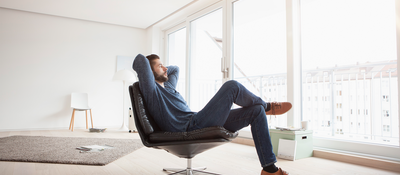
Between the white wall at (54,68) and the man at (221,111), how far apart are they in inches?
182

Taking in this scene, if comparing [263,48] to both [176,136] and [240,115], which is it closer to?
[240,115]

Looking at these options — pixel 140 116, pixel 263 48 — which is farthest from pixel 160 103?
pixel 263 48

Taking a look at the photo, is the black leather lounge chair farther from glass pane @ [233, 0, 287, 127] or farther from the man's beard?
glass pane @ [233, 0, 287, 127]

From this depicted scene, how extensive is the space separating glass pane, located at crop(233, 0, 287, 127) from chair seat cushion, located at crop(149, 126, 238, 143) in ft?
10.4

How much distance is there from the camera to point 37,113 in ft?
17.6

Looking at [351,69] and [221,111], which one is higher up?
[351,69]

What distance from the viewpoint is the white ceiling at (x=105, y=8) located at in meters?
4.73

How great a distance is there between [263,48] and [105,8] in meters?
3.24

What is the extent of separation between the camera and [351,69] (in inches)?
157

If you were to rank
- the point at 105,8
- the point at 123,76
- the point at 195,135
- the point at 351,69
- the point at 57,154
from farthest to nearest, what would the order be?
the point at 123,76 → the point at 105,8 → the point at 351,69 → the point at 57,154 → the point at 195,135

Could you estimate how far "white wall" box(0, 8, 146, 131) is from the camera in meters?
5.20

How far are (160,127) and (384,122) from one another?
10.7ft

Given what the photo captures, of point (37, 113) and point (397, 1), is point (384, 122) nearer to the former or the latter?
point (397, 1)

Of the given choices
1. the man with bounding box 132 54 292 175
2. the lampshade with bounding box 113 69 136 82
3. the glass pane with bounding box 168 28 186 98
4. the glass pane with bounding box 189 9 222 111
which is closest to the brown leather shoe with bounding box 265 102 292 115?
the man with bounding box 132 54 292 175
